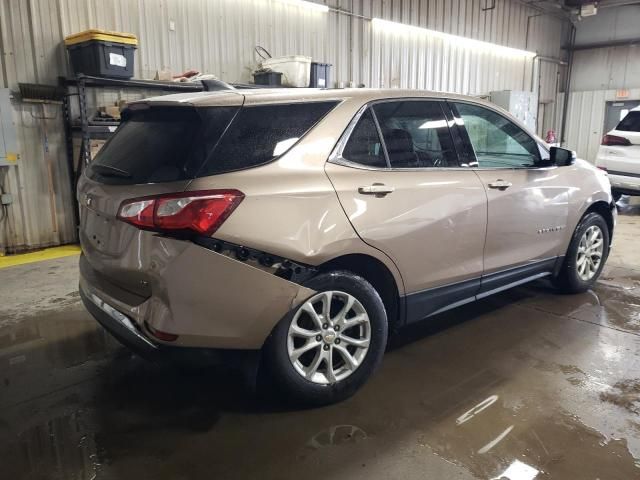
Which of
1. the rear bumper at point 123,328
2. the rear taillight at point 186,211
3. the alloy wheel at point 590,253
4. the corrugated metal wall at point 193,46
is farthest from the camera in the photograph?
the corrugated metal wall at point 193,46

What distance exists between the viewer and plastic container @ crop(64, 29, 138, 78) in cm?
538

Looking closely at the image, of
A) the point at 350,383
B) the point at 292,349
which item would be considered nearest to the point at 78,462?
the point at 292,349

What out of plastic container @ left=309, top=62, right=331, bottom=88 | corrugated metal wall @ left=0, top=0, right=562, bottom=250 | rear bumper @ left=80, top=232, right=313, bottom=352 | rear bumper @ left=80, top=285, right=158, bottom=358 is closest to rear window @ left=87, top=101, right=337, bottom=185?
rear bumper @ left=80, top=232, right=313, bottom=352

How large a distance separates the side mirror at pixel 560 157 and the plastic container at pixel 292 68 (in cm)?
442

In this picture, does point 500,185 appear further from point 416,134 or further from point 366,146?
point 366,146

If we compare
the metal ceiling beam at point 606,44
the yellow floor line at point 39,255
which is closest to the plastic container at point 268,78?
the yellow floor line at point 39,255

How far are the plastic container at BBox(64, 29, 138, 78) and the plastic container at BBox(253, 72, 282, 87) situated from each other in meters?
1.92

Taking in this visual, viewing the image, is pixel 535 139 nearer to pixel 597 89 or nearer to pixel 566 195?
pixel 566 195

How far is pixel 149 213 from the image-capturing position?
2.02 m

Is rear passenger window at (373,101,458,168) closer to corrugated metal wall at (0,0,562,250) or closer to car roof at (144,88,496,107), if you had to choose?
car roof at (144,88,496,107)

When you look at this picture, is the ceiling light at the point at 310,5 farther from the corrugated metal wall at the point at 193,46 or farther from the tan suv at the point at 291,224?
the tan suv at the point at 291,224

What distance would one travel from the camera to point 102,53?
5395 mm

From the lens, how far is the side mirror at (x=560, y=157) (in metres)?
3.53

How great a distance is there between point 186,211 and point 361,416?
1246 mm
